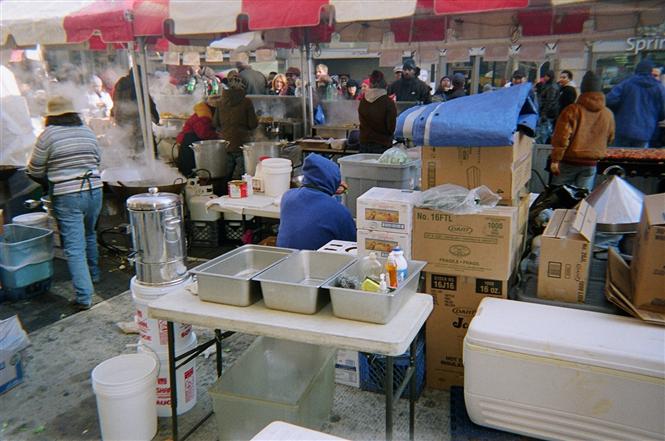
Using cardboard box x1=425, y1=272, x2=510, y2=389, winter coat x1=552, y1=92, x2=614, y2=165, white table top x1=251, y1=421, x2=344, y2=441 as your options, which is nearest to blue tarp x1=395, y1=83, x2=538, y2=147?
cardboard box x1=425, y1=272, x2=510, y2=389

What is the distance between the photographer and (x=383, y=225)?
113 inches

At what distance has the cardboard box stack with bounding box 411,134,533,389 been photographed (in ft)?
Result: 8.95

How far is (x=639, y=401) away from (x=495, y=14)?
667 centimetres

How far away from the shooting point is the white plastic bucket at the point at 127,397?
8.39 ft

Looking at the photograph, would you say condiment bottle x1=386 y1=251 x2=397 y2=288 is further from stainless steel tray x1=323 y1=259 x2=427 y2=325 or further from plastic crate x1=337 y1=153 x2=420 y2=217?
plastic crate x1=337 y1=153 x2=420 y2=217

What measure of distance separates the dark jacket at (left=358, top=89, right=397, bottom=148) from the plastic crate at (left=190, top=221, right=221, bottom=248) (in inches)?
80.2

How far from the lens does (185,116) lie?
8.83 meters

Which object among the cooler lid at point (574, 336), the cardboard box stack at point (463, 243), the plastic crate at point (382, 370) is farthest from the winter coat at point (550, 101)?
the cooler lid at point (574, 336)

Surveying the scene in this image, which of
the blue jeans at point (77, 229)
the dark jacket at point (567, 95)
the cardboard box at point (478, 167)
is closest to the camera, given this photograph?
the cardboard box at point (478, 167)

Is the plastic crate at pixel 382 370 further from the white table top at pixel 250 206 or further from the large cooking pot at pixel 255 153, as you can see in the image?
the large cooking pot at pixel 255 153

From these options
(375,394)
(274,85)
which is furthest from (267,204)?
(274,85)

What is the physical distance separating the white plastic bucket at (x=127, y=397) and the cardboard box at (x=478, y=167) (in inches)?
73.5

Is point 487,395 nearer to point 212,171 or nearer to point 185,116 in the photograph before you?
point 212,171

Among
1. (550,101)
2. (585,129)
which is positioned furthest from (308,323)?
(550,101)
